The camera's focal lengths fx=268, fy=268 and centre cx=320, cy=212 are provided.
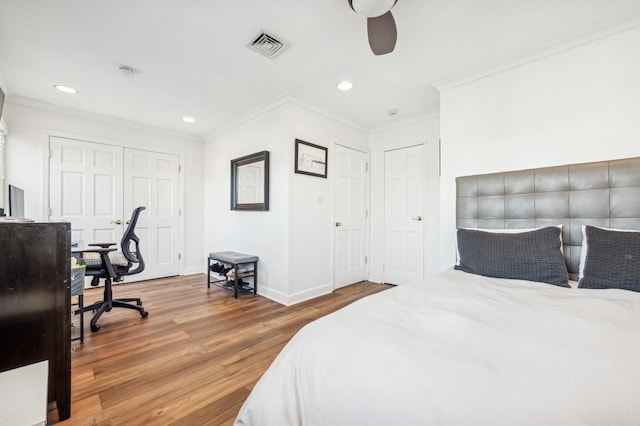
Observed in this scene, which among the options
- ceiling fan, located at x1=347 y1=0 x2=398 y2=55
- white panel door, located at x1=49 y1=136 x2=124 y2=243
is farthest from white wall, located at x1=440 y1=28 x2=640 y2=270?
white panel door, located at x1=49 y1=136 x2=124 y2=243

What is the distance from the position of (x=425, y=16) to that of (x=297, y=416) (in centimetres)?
232

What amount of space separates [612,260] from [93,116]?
17.9 feet

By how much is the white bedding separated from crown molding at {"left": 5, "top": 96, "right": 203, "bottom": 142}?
14.5 feet

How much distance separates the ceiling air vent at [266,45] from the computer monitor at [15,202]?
7.53ft

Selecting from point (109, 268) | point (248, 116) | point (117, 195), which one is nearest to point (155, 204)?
point (117, 195)

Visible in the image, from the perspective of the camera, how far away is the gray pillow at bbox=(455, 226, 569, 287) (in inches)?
65.4

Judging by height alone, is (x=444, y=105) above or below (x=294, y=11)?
below

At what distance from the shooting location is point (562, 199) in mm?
1954

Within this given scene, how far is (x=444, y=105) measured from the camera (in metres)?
2.65

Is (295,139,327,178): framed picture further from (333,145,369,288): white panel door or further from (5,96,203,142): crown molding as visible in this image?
A: (5,96,203,142): crown molding

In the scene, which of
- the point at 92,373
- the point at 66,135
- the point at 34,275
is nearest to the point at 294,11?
the point at 34,275

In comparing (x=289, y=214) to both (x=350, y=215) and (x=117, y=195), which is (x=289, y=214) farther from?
(x=117, y=195)

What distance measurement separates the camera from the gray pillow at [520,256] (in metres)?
1.66

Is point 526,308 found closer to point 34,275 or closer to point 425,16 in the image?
point 425,16
